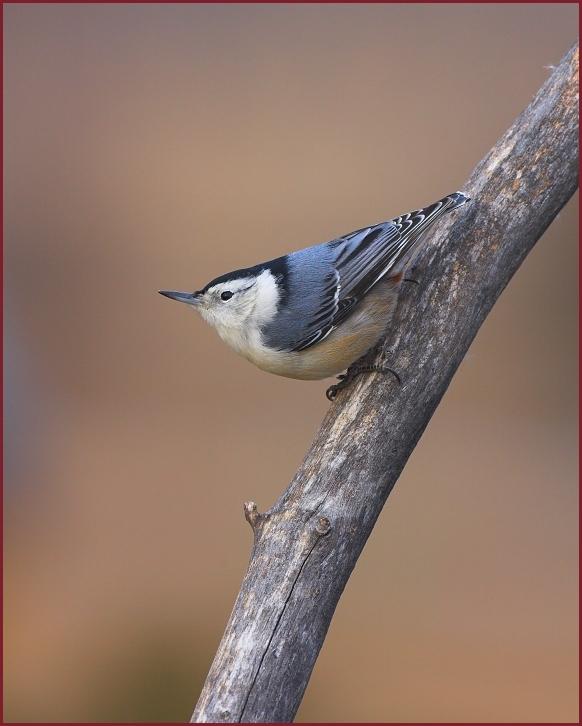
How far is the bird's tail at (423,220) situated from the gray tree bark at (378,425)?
0.15 ft

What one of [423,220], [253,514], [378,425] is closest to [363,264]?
[423,220]

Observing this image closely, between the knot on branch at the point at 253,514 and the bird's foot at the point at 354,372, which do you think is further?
the bird's foot at the point at 354,372

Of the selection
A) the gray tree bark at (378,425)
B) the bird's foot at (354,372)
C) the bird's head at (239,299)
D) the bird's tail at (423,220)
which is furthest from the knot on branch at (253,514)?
the bird's tail at (423,220)

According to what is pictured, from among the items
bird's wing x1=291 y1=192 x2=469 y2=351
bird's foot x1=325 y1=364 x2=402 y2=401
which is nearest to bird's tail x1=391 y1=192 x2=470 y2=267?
bird's wing x1=291 y1=192 x2=469 y2=351

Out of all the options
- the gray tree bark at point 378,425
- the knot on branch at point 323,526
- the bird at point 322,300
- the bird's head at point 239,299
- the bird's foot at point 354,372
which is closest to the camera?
the gray tree bark at point 378,425

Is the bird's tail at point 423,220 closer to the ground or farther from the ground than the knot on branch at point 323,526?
farther from the ground

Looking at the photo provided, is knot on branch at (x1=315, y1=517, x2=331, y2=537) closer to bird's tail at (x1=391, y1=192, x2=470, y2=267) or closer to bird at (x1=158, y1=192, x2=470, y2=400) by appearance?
bird at (x1=158, y1=192, x2=470, y2=400)

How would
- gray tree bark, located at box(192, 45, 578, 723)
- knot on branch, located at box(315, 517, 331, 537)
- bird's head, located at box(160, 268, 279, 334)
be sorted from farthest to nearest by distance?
bird's head, located at box(160, 268, 279, 334)
knot on branch, located at box(315, 517, 331, 537)
gray tree bark, located at box(192, 45, 578, 723)

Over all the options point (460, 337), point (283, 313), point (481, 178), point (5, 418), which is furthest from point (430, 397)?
point (5, 418)

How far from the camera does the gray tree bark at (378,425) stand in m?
1.52

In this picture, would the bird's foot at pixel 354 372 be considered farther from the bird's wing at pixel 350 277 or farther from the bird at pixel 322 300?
the bird's wing at pixel 350 277

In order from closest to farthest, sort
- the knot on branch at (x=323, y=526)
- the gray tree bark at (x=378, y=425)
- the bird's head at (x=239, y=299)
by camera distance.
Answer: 1. the gray tree bark at (x=378, y=425)
2. the knot on branch at (x=323, y=526)
3. the bird's head at (x=239, y=299)

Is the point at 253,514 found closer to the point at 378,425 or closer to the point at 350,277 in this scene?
the point at 378,425

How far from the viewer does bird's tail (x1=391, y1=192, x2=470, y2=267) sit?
1991mm
